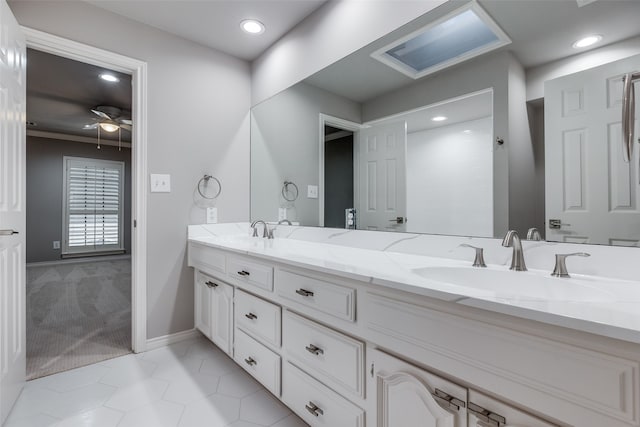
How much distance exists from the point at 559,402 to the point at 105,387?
209 cm

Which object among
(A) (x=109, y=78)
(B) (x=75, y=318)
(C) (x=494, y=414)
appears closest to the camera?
(C) (x=494, y=414)

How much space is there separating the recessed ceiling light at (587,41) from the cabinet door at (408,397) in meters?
1.16

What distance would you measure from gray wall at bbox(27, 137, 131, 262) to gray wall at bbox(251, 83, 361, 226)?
16.6 feet

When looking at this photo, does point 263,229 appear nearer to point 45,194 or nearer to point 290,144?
point 290,144

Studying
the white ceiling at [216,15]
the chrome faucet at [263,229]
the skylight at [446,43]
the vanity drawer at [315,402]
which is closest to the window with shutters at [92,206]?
the white ceiling at [216,15]

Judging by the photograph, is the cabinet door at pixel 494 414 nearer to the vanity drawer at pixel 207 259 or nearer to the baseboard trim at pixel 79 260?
the vanity drawer at pixel 207 259

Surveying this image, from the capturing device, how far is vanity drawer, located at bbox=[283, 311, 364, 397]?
105cm

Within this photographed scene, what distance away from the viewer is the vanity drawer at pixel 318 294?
105cm

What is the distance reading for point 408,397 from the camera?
2.90ft

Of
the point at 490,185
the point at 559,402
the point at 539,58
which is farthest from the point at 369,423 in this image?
the point at 539,58

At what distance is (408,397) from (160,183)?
81.0 inches

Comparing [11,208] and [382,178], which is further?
[382,178]

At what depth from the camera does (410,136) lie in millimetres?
1516

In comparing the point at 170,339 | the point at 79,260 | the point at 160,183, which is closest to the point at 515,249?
the point at 160,183
